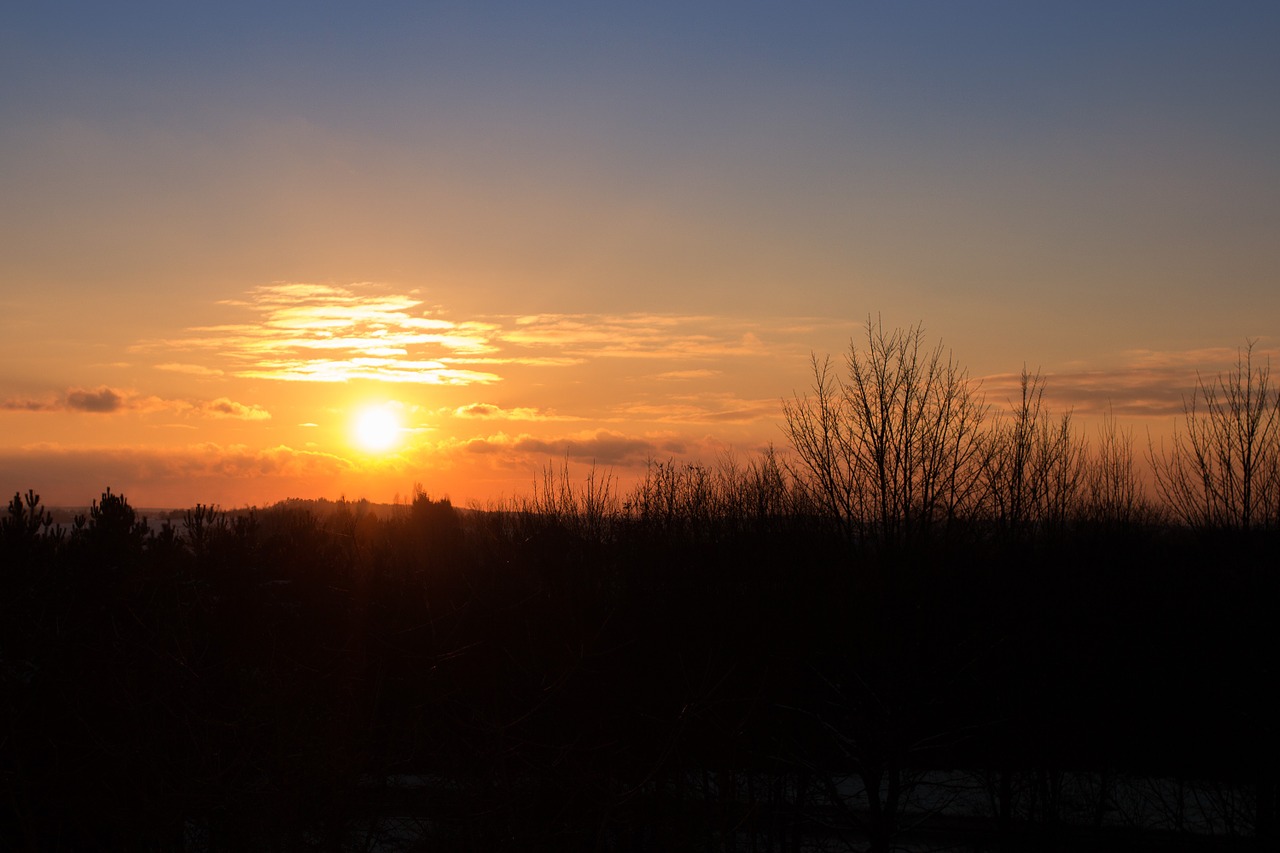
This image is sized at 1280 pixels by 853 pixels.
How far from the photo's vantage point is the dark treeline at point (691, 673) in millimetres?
9094

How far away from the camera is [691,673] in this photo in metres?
17.5

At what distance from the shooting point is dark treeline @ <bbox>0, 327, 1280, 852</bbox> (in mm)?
9094

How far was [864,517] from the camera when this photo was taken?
22391 millimetres

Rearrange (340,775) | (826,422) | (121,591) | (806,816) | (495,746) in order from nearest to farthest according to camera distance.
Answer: (340,775)
(495,746)
(121,591)
(806,816)
(826,422)

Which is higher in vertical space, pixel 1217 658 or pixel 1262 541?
pixel 1262 541

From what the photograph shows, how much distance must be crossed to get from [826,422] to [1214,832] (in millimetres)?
11019

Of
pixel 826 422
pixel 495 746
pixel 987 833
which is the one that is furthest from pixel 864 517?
pixel 495 746

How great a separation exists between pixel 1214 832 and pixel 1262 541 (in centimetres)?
675

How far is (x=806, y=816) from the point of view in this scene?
1656cm

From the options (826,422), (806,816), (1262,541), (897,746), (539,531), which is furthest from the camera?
(539,531)

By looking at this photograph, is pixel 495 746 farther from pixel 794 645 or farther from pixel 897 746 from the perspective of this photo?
pixel 794 645

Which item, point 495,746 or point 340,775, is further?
point 495,746

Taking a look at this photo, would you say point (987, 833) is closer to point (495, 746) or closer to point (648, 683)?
point (648, 683)

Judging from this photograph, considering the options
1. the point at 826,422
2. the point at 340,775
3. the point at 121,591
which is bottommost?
the point at 340,775
